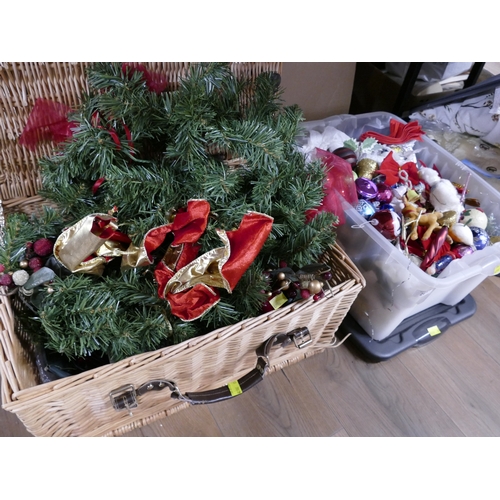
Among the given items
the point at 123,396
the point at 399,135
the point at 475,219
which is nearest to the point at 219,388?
the point at 123,396

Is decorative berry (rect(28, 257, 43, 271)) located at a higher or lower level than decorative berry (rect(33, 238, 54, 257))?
lower

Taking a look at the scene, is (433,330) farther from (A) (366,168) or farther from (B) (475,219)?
(A) (366,168)

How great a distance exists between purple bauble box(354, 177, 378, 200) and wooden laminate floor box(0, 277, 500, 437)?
36 centimetres

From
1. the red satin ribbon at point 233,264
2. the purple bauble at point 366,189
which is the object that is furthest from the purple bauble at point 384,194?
the red satin ribbon at point 233,264

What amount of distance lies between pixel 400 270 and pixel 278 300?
10.5 inches

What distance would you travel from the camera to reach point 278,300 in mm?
708

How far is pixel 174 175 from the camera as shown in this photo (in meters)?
0.64

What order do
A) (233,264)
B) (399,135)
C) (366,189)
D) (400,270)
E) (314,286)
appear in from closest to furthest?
(233,264)
(314,286)
(400,270)
(366,189)
(399,135)

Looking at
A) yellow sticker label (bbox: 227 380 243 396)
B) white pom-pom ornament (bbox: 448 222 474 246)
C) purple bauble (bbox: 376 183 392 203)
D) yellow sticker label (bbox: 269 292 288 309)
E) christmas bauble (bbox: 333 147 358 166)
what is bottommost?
yellow sticker label (bbox: 227 380 243 396)

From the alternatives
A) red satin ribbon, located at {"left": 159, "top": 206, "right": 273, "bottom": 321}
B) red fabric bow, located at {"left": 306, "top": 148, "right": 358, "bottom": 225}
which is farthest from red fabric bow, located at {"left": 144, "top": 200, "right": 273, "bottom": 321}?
red fabric bow, located at {"left": 306, "top": 148, "right": 358, "bottom": 225}

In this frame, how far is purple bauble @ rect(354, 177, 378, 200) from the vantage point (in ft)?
2.98

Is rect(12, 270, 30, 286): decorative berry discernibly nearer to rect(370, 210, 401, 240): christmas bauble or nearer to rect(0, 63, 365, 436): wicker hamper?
rect(0, 63, 365, 436): wicker hamper

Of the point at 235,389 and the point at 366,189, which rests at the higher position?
the point at 366,189

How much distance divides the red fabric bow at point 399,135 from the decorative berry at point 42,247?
32.2 inches
